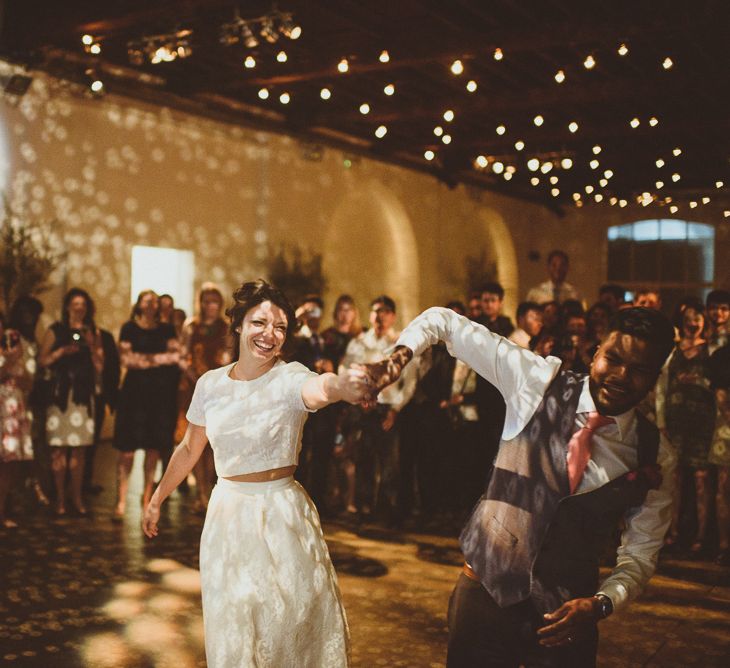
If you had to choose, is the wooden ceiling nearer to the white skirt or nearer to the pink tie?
the white skirt

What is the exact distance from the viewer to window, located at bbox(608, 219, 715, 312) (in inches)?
665

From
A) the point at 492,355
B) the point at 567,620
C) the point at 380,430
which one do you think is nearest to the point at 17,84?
the point at 380,430

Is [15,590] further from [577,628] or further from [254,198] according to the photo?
[254,198]

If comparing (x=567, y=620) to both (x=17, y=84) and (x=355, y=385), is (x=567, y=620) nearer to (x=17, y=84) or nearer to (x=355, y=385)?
A: (x=355, y=385)

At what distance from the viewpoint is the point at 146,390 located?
5934mm

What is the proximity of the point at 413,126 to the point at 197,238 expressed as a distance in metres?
3.34

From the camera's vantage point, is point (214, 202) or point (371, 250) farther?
point (371, 250)

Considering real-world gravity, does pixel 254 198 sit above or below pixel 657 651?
above

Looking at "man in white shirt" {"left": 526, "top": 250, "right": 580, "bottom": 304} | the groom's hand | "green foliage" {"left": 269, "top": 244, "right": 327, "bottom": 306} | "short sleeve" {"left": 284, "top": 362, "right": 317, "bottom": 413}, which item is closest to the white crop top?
"short sleeve" {"left": 284, "top": 362, "right": 317, "bottom": 413}

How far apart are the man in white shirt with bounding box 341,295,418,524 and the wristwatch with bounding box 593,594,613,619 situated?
13.0 ft

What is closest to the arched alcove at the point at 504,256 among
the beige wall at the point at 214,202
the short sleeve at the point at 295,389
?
the beige wall at the point at 214,202

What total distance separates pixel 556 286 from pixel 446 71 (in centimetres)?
323

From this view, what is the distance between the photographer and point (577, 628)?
5.97 feet

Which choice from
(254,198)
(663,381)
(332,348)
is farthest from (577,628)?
(254,198)
